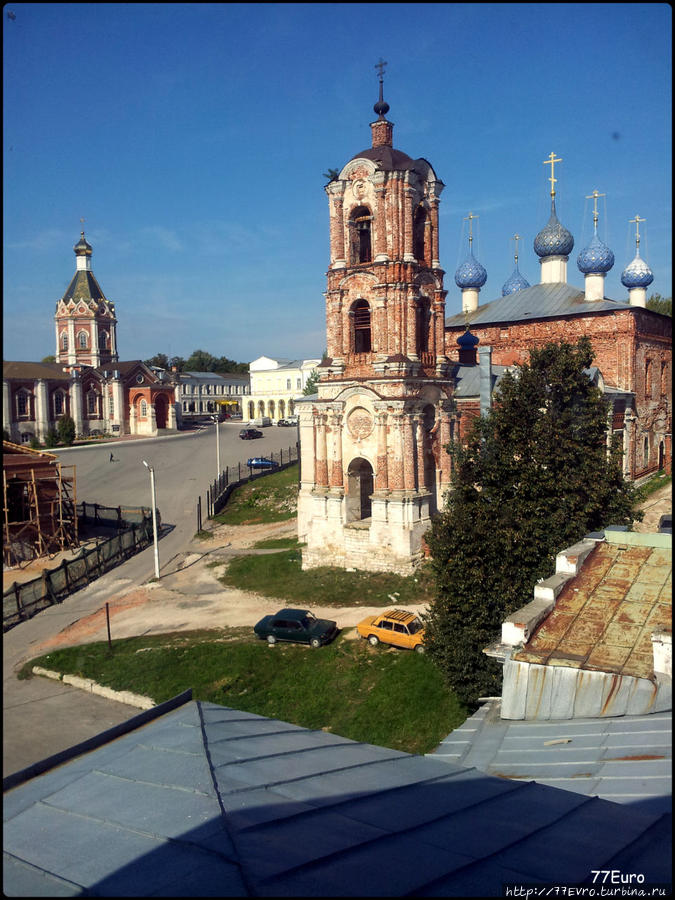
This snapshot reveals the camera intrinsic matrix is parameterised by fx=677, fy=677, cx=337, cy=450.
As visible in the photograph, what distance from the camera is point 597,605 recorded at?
11.9m

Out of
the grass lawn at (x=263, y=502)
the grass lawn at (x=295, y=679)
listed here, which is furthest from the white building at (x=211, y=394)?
the grass lawn at (x=295, y=679)

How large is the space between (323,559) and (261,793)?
72.0 feet

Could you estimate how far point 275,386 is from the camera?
93.6m

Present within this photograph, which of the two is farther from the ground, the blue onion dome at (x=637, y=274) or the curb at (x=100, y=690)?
the blue onion dome at (x=637, y=274)

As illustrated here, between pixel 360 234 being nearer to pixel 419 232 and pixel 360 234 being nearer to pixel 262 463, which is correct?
pixel 419 232

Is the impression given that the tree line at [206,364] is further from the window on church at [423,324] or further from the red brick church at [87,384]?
the window on church at [423,324]

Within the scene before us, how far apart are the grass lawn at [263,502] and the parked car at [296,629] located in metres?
15.8

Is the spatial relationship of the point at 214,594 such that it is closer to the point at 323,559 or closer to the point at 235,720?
the point at 323,559

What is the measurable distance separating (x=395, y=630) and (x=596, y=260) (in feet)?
92.0

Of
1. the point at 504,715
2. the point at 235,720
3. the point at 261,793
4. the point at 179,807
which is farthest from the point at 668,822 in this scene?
the point at 504,715

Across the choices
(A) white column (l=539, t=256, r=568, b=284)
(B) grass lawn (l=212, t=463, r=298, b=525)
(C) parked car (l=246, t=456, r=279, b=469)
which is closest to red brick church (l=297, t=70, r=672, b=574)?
(B) grass lawn (l=212, t=463, r=298, b=525)

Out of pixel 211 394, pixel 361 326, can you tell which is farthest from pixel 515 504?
pixel 211 394

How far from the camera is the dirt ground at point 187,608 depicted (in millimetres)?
22656

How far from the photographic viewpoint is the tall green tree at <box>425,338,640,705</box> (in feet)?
51.3
